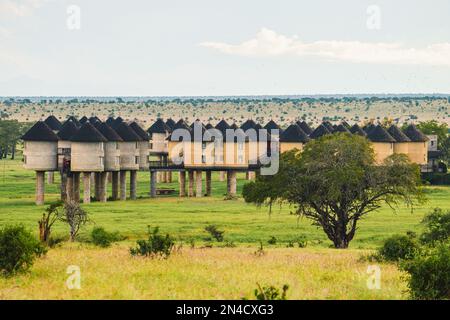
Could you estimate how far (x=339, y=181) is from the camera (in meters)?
40.7

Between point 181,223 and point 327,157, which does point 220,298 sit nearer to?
point 327,157

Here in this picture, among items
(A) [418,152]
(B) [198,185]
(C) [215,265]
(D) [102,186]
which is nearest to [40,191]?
(D) [102,186]

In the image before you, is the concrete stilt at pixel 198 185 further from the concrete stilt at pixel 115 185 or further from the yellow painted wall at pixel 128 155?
the concrete stilt at pixel 115 185

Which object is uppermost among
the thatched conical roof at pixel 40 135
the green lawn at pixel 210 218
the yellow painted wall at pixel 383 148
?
the thatched conical roof at pixel 40 135

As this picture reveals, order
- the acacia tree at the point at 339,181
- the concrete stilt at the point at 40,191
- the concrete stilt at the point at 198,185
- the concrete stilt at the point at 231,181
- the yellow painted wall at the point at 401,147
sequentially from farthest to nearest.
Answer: the yellow painted wall at the point at 401,147
the concrete stilt at the point at 198,185
the concrete stilt at the point at 231,181
the concrete stilt at the point at 40,191
the acacia tree at the point at 339,181

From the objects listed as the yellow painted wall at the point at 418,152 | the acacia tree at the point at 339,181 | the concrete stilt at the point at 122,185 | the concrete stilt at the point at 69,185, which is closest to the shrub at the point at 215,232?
the acacia tree at the point at 339,181

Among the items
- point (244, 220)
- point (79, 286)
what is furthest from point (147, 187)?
point (79, 286)

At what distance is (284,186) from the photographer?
42062 millimetres

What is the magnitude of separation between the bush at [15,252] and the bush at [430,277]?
11.0 meters

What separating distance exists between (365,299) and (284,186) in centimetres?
1947

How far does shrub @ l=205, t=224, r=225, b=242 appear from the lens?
46.3 m

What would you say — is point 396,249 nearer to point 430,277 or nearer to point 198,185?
point 430,277

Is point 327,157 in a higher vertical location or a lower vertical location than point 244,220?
higher

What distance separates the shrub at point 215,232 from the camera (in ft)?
152
